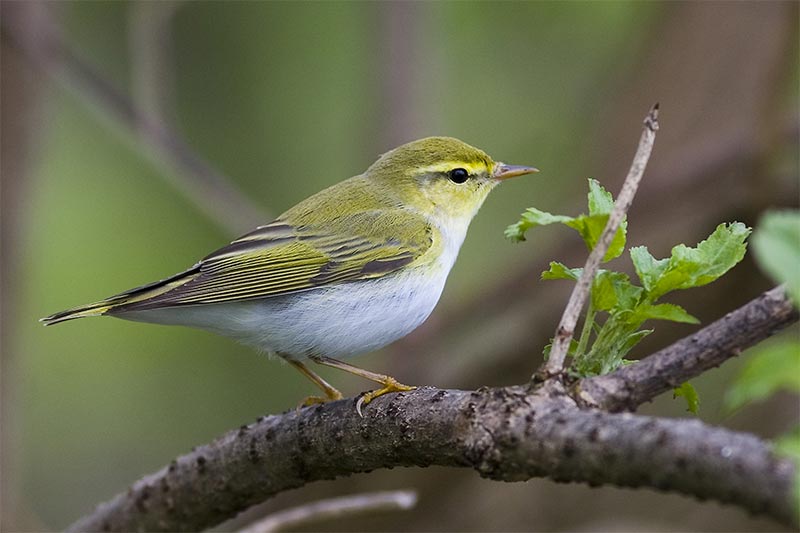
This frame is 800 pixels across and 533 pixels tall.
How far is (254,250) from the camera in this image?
12.9ft

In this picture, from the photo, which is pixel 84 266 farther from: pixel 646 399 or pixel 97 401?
pixel 646 399

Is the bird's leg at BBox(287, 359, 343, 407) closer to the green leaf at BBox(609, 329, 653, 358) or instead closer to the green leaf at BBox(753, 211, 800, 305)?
the green leaf at BBox(609, 329, 653, 358)

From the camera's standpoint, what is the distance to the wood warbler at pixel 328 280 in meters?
3.53

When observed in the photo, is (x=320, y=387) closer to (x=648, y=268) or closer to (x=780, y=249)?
(x=648, y=268)

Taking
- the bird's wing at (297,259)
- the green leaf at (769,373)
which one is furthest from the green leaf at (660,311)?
the bird's wing at (297,259)

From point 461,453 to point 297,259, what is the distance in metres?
2.17

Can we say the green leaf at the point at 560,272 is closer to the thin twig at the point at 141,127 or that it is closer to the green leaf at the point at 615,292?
the green leaf at the point at 615,292

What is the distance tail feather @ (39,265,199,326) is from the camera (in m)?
3.28

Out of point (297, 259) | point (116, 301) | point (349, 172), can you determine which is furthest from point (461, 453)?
point (349, 172)

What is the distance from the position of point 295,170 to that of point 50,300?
229cm

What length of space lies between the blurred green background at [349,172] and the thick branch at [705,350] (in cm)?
318

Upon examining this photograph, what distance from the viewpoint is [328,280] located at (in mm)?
3783

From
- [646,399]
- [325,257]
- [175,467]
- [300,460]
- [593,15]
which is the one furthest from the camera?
[593,15]

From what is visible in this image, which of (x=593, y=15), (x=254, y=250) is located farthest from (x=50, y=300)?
(x=593, y=15)
